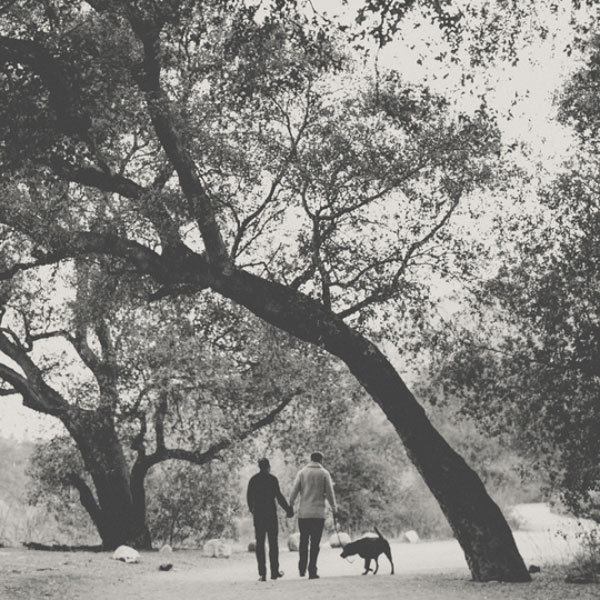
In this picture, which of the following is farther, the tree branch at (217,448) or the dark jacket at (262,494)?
the tree branch at (217,448)

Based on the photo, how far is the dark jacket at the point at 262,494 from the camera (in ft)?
43.9

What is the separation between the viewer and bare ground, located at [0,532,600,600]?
35.0ft

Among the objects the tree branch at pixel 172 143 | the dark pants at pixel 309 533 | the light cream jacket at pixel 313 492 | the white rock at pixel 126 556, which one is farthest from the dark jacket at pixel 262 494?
the white rock at pixel 126 556

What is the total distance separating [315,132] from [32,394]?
1231 centimetres

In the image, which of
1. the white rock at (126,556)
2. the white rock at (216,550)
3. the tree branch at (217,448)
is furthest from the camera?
the tree branch at (217,448)

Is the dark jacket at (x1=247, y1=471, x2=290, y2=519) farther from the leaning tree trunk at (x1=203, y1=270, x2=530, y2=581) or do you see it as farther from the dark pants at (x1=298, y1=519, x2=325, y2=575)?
the leaning tree trunk at (x1=203, y1=270, x2=530, y2=581)

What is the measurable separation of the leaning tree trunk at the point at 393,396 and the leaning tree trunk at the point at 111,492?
470 inches

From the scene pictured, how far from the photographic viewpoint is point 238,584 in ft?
41.7

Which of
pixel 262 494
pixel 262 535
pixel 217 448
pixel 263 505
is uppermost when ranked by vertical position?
pixel 217 448

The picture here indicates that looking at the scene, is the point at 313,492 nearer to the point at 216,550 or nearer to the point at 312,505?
the point at 312,505

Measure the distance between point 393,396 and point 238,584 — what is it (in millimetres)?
3689

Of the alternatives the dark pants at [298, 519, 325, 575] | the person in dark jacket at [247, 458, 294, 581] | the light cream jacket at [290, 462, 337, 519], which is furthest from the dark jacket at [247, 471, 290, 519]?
the dark pants at [298, 519, 325, 575]

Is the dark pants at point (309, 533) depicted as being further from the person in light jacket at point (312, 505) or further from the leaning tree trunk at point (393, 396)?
the leaning tree trunk at point (393, 396)

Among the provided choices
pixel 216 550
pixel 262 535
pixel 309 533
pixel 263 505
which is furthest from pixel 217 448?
pixel 263 505
